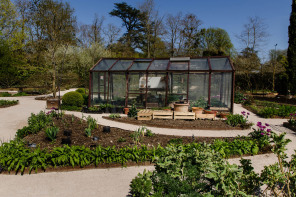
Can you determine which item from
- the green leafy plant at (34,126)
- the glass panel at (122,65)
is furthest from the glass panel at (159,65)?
the green leafy plant at (34,126)

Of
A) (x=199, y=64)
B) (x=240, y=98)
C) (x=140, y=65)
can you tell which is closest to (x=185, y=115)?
(x=199, y=64)

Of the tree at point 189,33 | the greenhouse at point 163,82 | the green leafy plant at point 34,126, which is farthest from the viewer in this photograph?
the tree at point 189,33

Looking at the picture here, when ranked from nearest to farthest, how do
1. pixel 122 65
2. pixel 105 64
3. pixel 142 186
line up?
pixel 142 186 < pixel 122 65 < pixel 105 64

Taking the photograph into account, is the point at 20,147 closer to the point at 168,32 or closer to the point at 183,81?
the point at 183,81

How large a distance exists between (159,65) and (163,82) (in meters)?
1.11

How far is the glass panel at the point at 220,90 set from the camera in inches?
464

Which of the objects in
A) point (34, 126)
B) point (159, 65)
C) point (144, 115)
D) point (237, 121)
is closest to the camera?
point (34, 126)

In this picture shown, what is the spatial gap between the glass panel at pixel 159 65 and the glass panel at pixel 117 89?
6.24 ft

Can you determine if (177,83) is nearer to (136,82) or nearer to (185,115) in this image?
(136,82)

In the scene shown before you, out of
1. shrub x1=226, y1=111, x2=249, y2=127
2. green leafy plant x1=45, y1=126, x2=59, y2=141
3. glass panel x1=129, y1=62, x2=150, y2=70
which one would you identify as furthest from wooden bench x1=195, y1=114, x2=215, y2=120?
green leafy plant x1=45, y1=126, x2=59, y2=141

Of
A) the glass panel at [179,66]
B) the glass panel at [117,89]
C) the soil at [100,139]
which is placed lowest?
the soil at [100,139]

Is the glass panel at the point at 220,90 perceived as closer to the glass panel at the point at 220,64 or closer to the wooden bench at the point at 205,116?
the glass panel at the point at 220,64

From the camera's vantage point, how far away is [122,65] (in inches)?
513

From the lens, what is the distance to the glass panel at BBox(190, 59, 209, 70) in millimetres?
12030
